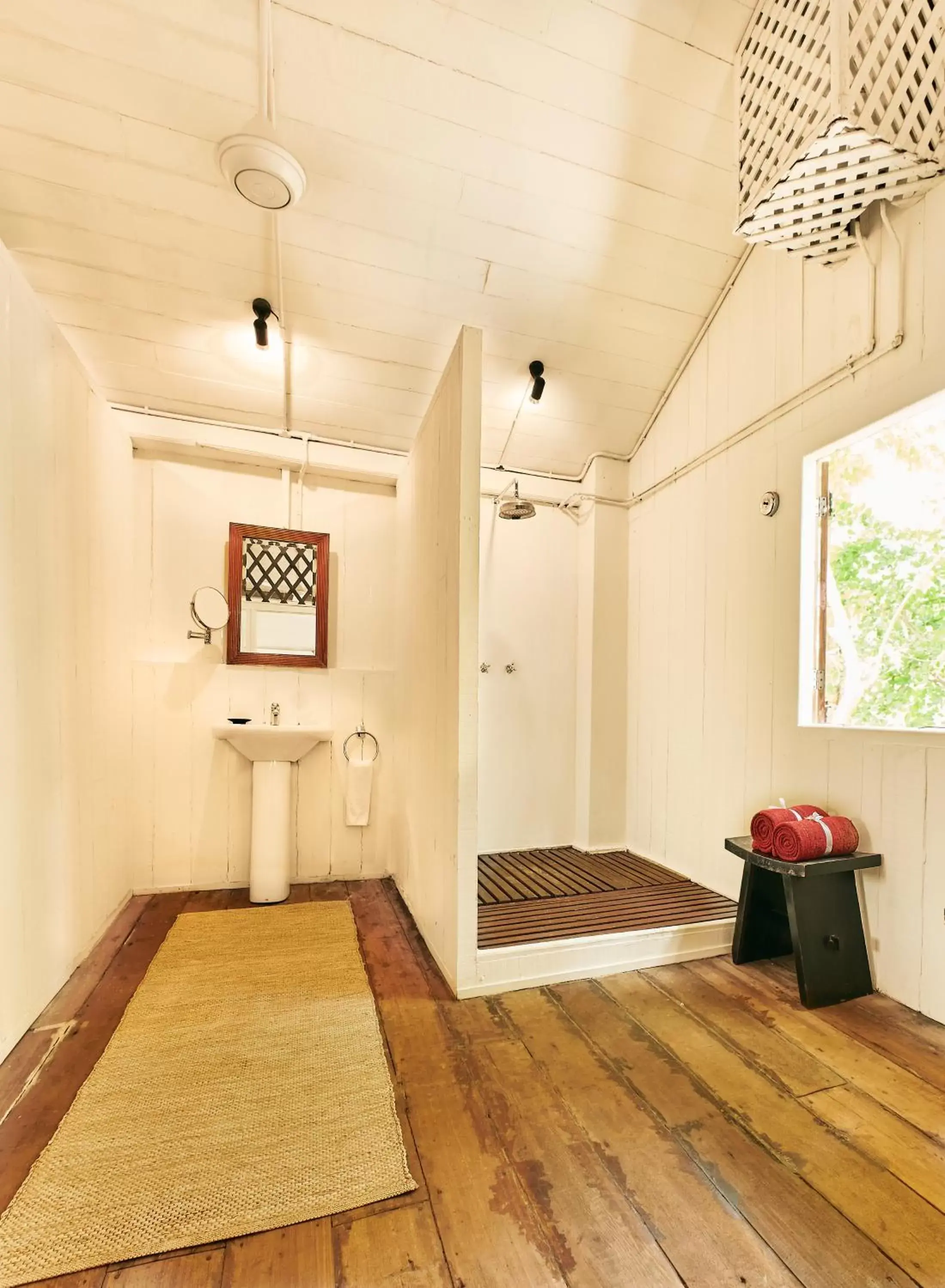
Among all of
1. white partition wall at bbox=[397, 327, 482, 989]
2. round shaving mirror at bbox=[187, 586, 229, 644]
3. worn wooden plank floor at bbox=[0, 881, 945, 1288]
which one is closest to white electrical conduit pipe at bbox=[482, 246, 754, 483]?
white partition wall at bbox=[397, 327, 482, 989]

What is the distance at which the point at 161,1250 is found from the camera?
3.33ft

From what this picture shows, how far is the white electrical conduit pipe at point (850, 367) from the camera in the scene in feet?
6.22

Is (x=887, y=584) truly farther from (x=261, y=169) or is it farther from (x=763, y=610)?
(x=261, y=169)

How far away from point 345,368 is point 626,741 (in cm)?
257

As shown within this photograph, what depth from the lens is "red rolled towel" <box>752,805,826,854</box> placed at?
77.7 inches

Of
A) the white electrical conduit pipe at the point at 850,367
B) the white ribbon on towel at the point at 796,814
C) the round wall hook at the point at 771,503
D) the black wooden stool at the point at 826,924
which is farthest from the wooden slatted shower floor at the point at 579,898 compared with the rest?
the white electrical conduit pipe at the point at 850,367

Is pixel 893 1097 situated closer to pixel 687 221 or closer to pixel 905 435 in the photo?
pixel 905 435

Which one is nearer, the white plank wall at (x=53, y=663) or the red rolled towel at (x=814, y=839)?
the white plank wall at (x=53, y=663)

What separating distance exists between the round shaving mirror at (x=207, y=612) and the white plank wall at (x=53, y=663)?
0.34 metres

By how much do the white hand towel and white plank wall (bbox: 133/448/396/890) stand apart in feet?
0.41

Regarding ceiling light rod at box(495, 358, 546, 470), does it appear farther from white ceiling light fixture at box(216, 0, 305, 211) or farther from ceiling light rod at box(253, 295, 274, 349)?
white ceiling light fixture at box(216, 0, 305, 211)

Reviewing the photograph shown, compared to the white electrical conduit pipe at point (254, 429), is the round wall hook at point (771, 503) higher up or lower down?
lower down

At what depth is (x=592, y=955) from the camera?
207 cm

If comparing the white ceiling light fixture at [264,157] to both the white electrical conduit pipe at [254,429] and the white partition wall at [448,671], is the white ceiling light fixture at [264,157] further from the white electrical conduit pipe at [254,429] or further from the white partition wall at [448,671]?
the white electrical conduit pipe at [254,429]
